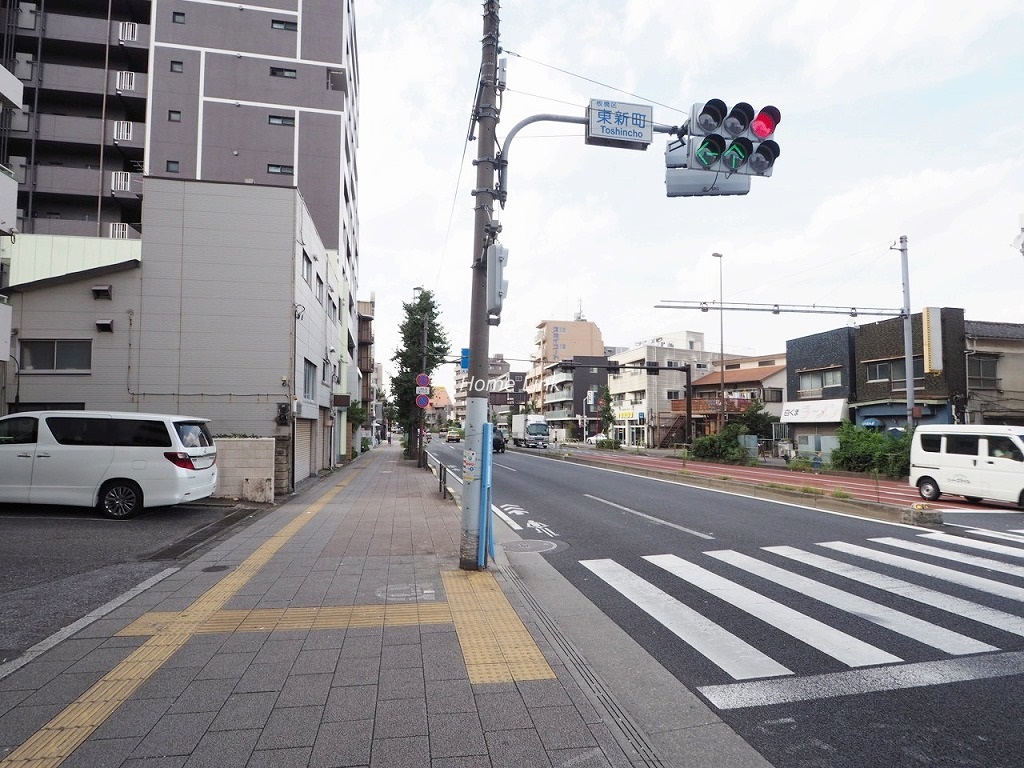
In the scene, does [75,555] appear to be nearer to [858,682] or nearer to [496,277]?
[496,277]

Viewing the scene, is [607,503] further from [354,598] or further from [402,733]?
[402,733]

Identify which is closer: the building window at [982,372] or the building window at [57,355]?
the building window at [57,355]

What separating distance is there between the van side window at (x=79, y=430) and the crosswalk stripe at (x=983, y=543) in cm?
1414

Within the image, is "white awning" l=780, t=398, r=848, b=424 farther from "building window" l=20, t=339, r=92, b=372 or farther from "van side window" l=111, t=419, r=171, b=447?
"building window" l=20, t=339, r=92, b=372

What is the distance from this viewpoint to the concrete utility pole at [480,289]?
704 centimetres

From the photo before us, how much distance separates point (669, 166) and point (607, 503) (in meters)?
9.31

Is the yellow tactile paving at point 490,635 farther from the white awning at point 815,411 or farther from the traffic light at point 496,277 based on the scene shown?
the white awning at point 815,411

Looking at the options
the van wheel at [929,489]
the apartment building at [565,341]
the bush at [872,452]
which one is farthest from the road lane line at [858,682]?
the apartment building at [565,341]

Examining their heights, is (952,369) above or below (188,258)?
below

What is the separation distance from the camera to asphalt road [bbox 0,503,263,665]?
17.0ft

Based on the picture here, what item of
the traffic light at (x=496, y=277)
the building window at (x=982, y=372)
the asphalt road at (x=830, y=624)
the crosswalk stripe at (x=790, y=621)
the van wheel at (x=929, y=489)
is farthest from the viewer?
the building window at (x=982, y=372)

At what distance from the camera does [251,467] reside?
1284 cm

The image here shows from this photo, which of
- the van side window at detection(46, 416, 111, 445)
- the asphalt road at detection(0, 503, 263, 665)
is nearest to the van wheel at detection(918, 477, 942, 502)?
the asphalt road at detection(0, 503, 263, 665)

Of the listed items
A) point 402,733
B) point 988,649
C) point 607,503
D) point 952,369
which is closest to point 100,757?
point 402,733
